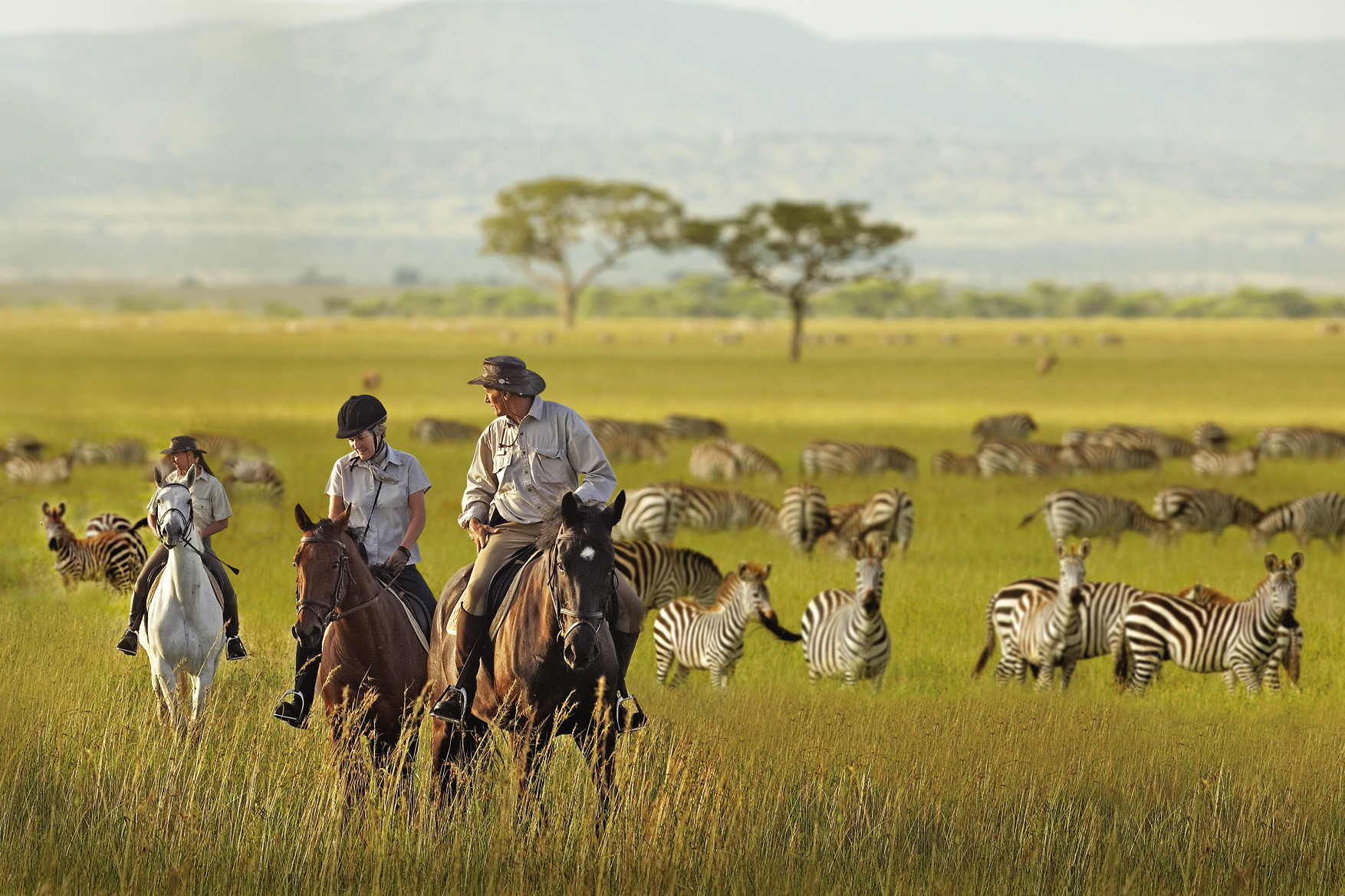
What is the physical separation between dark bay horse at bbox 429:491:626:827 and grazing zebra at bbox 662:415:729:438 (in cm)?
3566

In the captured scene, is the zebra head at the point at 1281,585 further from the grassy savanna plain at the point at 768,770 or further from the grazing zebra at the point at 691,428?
the grazing zebra at the point at 691,428

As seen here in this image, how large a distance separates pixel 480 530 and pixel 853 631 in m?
6.10

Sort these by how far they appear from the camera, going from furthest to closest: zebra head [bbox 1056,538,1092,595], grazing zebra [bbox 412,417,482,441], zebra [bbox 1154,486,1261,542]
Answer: grazing zebra [bbox 412,417,482,441] < zebra [bbox 1154,486,1261,542] < zebra head [bbox 1056,538,1092,595]

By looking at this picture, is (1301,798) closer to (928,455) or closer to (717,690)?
(717,690)

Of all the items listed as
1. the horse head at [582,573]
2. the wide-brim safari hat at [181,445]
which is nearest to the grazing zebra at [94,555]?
the wide-brim safari hat at [181,445]

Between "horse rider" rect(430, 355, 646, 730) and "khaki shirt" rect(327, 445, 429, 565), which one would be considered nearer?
"horse rider" rect(430, 355, 646, 730)

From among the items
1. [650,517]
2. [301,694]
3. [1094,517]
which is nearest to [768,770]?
[301,694]

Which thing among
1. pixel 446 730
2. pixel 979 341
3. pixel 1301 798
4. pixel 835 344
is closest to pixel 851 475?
pixel 1301 798

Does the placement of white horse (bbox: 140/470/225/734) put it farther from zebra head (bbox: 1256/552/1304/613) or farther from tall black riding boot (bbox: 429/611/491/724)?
zebra head (bbox: 1256/552/1304/613)

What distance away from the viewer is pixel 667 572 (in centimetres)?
1891

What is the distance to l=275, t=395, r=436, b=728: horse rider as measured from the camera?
10.7 metres

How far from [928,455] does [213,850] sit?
115 feet

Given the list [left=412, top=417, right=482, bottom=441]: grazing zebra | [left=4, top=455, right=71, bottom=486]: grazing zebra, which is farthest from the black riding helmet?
[left=412, top=417, right=482, bottom=441]: grazing zebra

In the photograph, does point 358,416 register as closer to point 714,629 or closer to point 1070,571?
point 714,629
